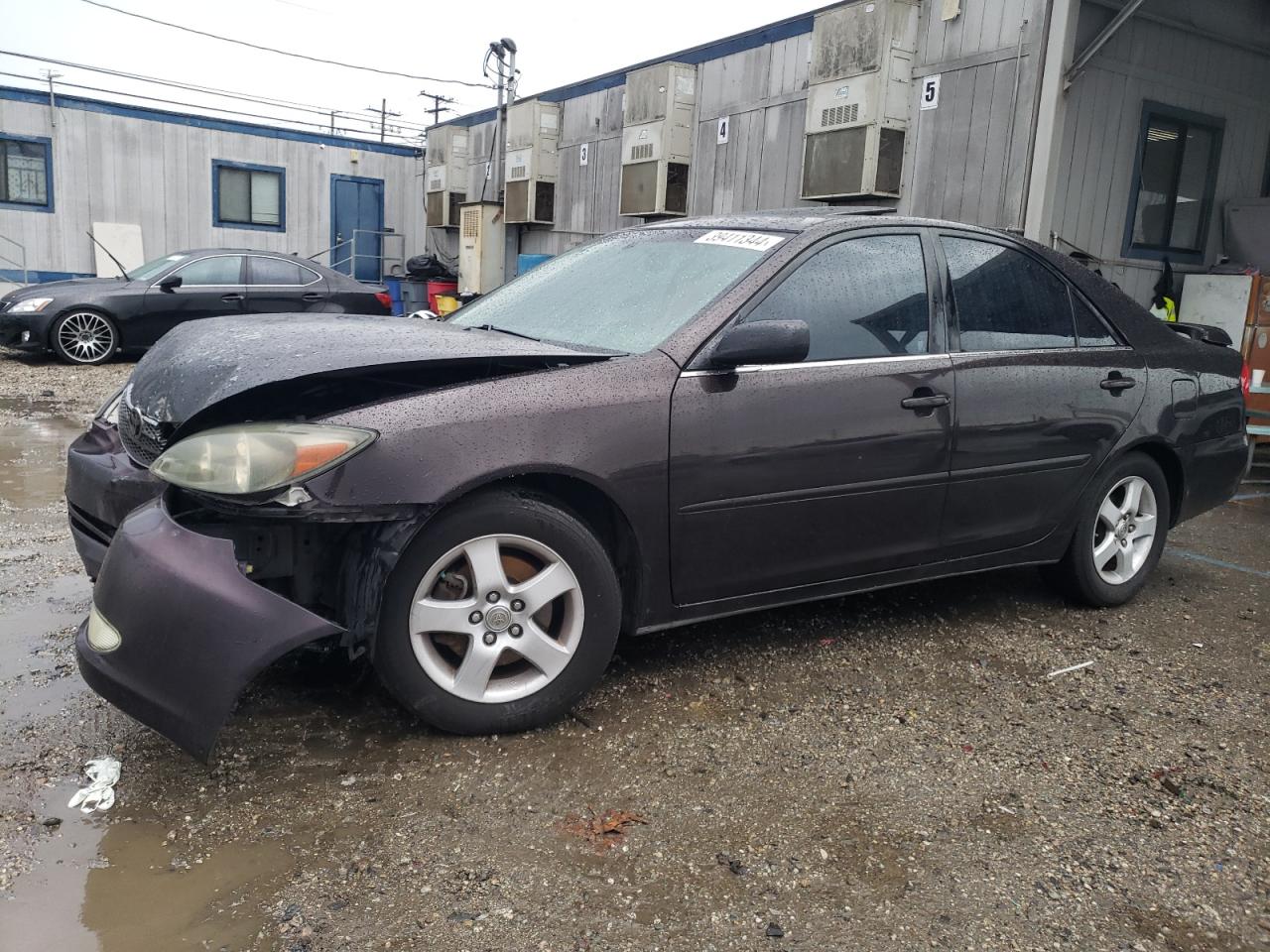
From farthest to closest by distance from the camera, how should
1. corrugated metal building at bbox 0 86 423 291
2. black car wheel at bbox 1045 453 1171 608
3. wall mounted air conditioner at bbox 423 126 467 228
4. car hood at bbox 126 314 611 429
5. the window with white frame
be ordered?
the window with white frame < wall mounted air conditioner at bbox 423 126 467 228 < corrugated metal building at bbox 0 86 423 291 < black car wheel at bbox 1045 453 1171 608 < car hood at bbox 126 314 611 429

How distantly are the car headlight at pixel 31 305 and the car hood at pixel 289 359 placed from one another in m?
9.31

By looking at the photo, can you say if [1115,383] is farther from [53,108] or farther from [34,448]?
[53,108]

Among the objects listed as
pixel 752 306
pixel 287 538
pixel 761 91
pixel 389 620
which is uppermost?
pixel 761 91

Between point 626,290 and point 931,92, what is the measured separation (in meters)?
7.42

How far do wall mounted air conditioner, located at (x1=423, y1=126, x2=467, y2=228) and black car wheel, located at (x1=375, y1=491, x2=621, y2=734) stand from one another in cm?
1834

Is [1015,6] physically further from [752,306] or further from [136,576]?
[136,576]

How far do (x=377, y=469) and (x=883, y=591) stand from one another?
106 inches

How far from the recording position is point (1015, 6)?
29.1 ft

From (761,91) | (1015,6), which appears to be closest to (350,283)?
(761,91)

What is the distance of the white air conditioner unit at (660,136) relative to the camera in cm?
1291

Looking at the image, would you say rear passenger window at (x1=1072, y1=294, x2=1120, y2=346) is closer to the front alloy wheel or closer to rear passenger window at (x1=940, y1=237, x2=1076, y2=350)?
rear passenger window at (x1=940, y1=237, x2=1076, y2=350)

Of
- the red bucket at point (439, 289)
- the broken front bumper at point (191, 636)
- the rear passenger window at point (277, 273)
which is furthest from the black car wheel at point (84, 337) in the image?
the broken front bumper at point (191, 636)

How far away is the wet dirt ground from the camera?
2129 millimetres

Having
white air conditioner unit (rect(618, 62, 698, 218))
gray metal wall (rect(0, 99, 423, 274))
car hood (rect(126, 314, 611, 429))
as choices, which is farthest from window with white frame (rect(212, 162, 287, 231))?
car hood (rect(126, 314, 611, 429))
